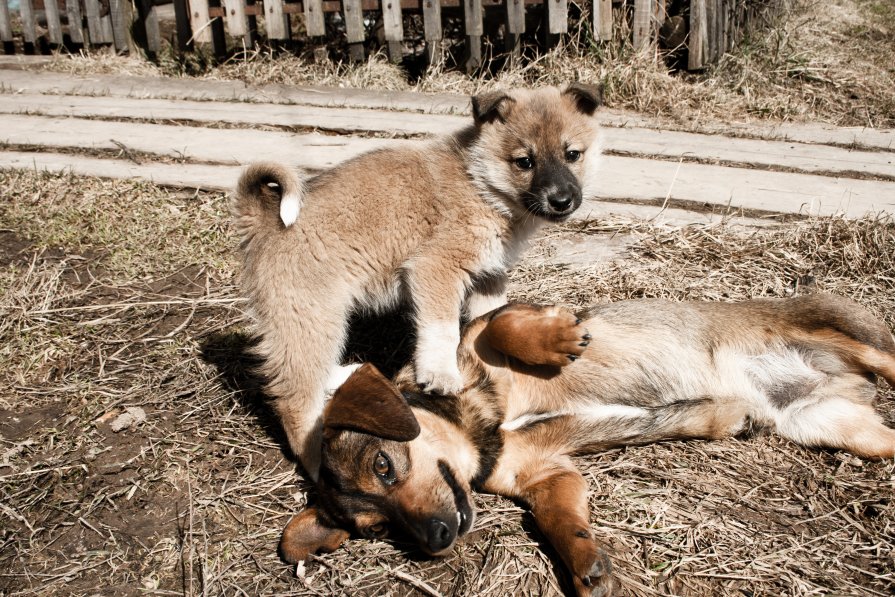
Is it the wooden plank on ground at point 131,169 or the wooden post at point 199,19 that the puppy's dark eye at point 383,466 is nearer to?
the wooden plank on ground at point 131,169

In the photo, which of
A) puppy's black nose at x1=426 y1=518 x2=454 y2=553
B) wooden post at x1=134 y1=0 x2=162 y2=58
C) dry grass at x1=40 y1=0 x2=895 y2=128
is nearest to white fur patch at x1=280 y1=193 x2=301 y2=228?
puppy's black nose at x1=426 y1=518 x2=454 y2=553

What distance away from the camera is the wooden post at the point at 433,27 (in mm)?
7605

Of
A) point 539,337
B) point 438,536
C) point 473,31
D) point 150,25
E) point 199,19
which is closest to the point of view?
point 438,536

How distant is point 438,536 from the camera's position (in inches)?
110

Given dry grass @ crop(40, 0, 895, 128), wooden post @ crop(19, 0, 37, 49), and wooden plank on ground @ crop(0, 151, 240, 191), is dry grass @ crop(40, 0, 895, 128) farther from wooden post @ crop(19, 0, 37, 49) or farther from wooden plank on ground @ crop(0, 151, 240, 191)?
wooden plank on ground @ crop(0, 151, 240, 191)

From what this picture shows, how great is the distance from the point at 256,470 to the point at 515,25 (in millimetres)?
5492

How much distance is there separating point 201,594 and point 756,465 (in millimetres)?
2341

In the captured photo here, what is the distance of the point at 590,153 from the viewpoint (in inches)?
171

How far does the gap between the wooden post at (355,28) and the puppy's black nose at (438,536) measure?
6.12 metres

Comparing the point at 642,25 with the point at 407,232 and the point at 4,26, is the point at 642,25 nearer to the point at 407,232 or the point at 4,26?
the point at 407,232

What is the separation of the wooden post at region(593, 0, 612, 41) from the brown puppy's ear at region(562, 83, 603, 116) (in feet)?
11.0

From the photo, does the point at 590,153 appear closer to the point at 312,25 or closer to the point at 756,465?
the point at 756,465

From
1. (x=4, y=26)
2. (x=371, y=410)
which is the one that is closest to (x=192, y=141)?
(x=371, y=410)

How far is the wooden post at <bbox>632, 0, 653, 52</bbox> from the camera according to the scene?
7.24 m
